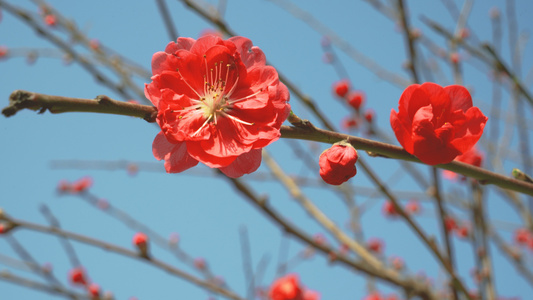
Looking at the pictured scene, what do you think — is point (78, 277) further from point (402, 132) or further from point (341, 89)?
point (402, 132)

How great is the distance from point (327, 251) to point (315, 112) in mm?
854

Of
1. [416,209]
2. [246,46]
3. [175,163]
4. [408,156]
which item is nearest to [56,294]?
[175,163]

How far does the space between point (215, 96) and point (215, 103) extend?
20 millimetres

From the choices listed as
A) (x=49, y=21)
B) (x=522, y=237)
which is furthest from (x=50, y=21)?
(x=522, y=237)

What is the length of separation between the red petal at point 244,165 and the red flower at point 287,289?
2.11 metres

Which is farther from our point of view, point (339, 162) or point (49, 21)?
point (49, 21)

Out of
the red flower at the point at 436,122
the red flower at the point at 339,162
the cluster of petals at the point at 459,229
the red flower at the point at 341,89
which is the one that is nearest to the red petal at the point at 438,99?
the red flower at the point at 436,122

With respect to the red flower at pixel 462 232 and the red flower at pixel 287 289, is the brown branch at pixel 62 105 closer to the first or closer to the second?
the red flower at pixel 287 289

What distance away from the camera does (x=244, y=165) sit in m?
1.10

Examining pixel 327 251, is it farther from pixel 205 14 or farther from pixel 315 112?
pixel 205 14

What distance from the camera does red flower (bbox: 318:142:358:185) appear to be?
3.01ft

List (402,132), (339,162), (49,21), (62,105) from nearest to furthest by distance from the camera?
1. (62,105)
2. (339,162)
3. (402,132)
4. (49,21)

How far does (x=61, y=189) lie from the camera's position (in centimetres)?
470

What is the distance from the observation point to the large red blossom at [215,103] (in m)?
1.04
